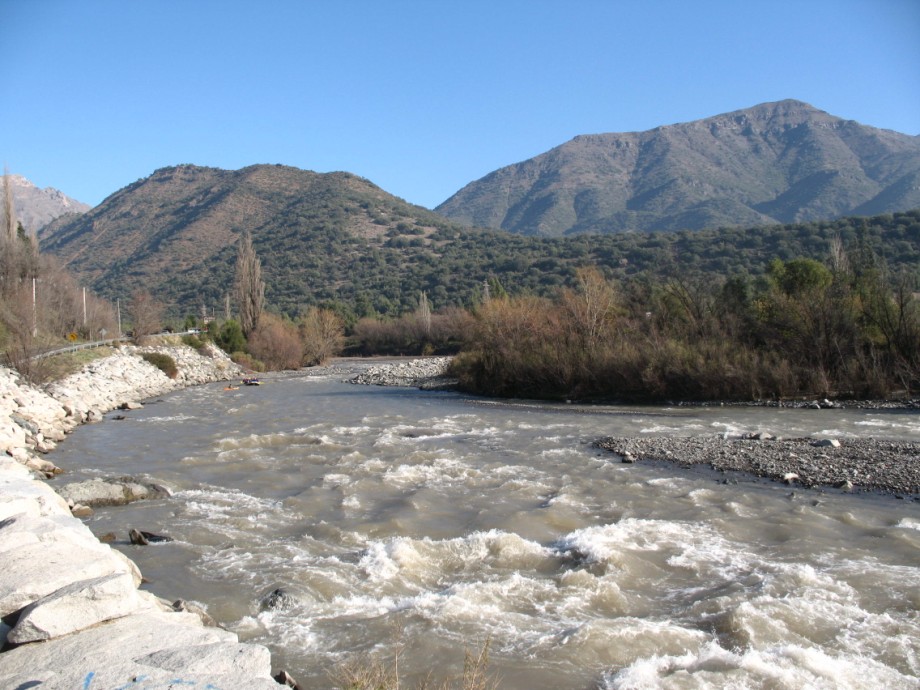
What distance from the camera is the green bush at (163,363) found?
39.3 meters

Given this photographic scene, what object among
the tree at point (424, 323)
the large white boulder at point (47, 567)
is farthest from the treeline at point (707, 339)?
the tree at point (424, 323)

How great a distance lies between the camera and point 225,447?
1736cm

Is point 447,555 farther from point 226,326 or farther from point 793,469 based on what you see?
point 226,326

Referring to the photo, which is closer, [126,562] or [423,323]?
[126,562]

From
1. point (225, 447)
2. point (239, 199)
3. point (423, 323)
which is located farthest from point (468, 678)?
point (239, 199)

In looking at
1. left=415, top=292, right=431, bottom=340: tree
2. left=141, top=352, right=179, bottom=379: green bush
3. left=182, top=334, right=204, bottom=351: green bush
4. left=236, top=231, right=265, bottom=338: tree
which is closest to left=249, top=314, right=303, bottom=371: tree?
left=236, top=231, right=265, bottom=338: tree

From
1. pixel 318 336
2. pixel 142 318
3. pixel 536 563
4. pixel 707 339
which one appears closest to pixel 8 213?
pixel 142 318

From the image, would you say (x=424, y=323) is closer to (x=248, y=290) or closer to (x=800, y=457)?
(x=248, y=290)

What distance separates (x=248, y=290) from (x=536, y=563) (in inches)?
2056

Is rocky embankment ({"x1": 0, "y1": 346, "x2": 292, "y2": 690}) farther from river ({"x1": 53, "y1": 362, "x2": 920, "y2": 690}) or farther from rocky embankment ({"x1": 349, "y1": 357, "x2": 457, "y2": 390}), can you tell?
rocky embankment ({"x1": 349, "y1": 357, "x2": 457, "y2": 390})

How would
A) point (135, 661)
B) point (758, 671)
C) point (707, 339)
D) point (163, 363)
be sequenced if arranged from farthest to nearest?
point (163, 363), point (707, 339), point (758, 671), point (135, 661)

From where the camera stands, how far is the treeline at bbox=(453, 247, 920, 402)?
24.3 m

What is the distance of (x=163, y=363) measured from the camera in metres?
39.7

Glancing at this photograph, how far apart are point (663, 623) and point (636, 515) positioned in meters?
3.75
